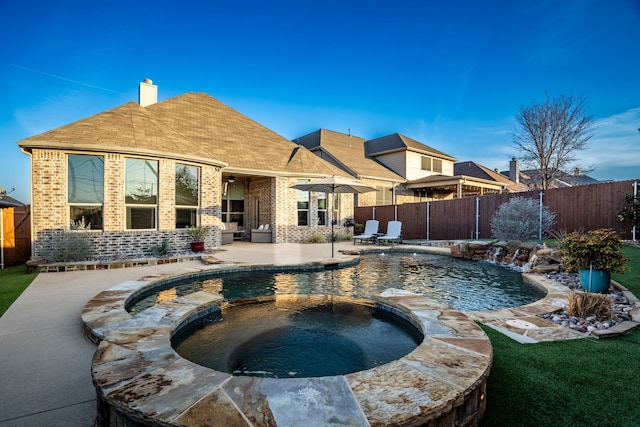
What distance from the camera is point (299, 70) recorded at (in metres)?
15.2

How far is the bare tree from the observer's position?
17938 mm

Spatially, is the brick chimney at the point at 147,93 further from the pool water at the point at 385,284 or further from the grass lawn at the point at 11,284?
the pool water at the point at 385,284

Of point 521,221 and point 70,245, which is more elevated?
point 521,221

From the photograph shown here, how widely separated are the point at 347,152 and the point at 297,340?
20654 mm

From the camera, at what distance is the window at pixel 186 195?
10.3 meters

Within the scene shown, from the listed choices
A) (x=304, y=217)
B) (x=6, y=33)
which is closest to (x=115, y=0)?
(x=6, y=33)

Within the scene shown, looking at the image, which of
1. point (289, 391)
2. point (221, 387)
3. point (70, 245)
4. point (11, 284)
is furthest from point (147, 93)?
point (289, 391)

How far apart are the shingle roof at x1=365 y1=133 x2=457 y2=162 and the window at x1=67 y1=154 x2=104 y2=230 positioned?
19191 millimetres

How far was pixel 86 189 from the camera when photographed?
8.77 m

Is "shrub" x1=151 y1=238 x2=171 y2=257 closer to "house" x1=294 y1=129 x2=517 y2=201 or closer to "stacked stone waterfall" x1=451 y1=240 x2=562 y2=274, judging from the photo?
"stacked stone waterfall" x1=451 y1=240 x2=562 y2=274

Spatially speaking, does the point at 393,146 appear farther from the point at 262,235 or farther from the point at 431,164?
the point at 262,235

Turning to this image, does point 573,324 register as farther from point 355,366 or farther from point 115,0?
point 115,0

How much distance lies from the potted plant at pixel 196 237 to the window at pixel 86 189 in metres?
2.50

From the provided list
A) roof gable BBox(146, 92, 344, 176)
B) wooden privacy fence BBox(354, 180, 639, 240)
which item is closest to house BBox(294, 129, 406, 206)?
wooden privacy fence BBox(354, 180, 639, 240)
